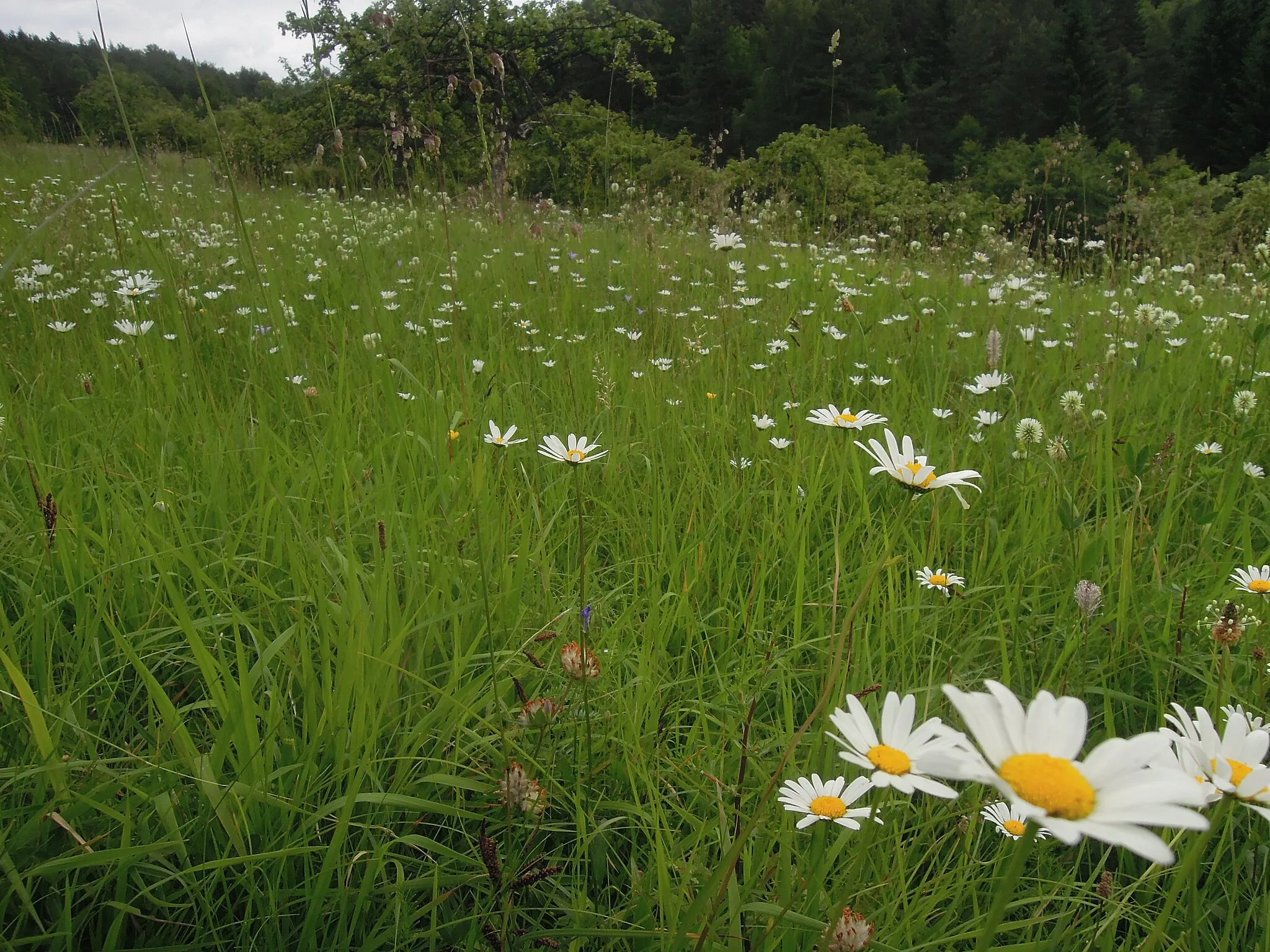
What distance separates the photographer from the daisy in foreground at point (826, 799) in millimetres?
757

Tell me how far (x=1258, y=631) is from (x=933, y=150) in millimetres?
31818

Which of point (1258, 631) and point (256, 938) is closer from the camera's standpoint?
point (256, 938)

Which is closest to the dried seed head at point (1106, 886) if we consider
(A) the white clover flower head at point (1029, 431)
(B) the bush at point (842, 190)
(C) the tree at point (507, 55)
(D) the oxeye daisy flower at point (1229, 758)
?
(D) the oxeye daisy flower at point (1229, 758)

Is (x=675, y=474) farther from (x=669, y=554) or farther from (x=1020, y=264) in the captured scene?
(x=1020, y=264)

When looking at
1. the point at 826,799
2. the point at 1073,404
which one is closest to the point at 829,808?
the point at 826,799

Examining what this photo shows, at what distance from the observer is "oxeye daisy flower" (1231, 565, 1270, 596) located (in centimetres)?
114

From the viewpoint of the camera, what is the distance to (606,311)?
332cm

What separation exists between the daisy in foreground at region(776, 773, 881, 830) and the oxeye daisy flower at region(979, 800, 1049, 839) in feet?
0.68

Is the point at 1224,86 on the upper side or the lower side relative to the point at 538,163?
upper

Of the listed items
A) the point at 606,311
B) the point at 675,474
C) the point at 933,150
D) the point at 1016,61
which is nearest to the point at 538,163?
the point at 606,311

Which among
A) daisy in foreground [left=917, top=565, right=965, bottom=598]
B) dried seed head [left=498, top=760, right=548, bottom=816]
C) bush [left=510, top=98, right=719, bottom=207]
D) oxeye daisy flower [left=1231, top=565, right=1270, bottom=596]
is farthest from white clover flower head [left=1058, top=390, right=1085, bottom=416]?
bush [left=510, top=98, right=719, bottom=207]

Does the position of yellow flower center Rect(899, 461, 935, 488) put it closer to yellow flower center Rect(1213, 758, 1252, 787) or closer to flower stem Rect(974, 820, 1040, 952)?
yellow flower center Rect(1213, 758, 1252, 787)

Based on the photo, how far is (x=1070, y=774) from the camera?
1.37 feet

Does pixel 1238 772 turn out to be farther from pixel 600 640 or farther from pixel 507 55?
pixel 507 55
